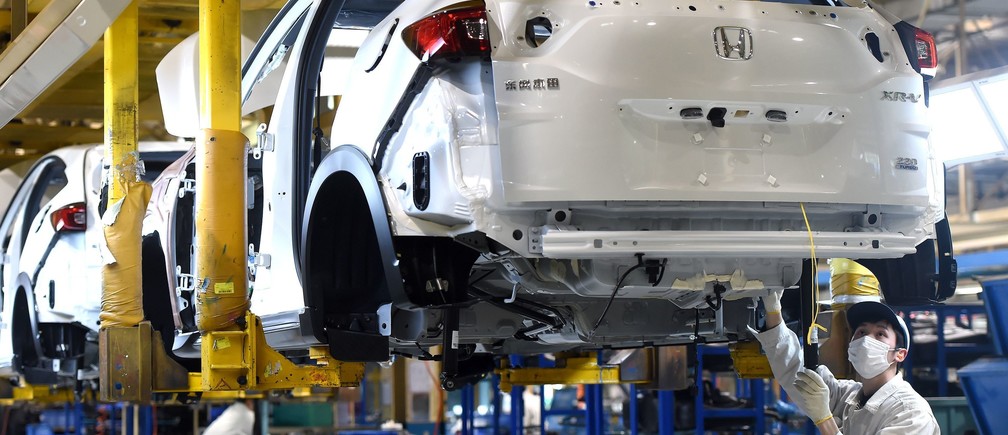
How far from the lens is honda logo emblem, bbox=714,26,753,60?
379 cm

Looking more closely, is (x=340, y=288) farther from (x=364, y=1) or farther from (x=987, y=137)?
(x=987, y=137)

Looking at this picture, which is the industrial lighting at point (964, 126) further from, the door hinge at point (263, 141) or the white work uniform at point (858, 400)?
the door hinge at point (263, 141)

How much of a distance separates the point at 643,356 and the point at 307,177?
11.8ft

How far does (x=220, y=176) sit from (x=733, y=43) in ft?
9.75

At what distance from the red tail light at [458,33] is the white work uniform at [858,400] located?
80.2 inches

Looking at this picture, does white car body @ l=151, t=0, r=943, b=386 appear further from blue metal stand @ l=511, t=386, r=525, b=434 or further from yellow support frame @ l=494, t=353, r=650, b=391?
blue metal stand @ l=511, t=386, r=525, b=434

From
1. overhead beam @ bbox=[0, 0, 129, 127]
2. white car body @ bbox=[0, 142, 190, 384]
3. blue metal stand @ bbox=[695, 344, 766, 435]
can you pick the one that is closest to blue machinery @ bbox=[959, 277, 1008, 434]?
blue metal stand @ bbox=[695, 344, 766, 435]

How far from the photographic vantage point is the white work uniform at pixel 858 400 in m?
4.70

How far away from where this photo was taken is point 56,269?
343 inches

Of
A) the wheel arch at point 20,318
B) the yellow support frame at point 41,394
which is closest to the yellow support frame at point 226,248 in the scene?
the wheel arch at point 20,318

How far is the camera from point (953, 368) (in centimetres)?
1038

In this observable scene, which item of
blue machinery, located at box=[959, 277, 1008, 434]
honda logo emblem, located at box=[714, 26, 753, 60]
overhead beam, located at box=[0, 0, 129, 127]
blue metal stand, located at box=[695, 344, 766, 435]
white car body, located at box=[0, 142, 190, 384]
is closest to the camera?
honda logo emblem, located at box=[714, 26, 753, 60]

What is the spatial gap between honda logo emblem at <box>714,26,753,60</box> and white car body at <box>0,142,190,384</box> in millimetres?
5239

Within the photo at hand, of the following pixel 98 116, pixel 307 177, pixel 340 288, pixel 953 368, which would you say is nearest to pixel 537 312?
pixel 340 288
